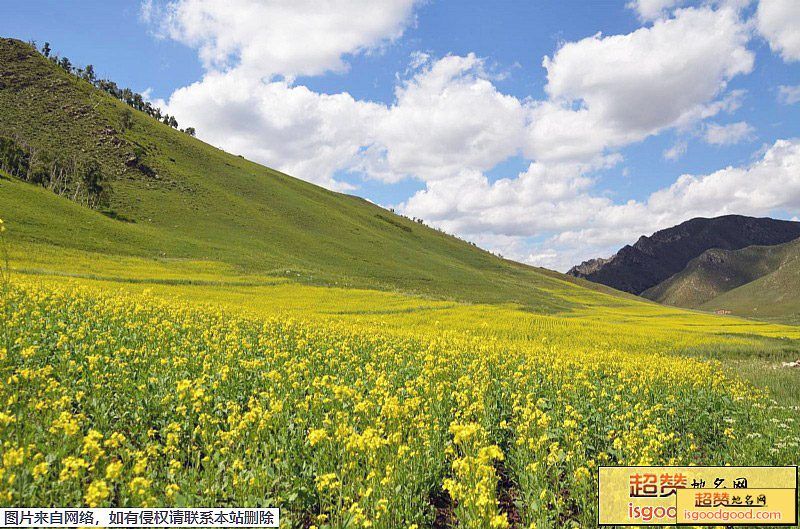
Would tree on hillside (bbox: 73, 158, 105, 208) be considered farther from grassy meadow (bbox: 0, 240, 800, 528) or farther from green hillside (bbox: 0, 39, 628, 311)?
grassy meadow (bbox: 0, 240, 800, 528)

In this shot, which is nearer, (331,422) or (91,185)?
(331,422)

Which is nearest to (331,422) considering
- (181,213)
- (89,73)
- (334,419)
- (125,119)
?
(334,419)

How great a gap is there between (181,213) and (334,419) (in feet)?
268

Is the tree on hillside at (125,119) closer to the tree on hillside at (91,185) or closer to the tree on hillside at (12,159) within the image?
the tree on hillside at (12,159)

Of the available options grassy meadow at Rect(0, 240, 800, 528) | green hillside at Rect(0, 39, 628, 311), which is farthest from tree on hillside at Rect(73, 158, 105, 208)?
grassy meadow at Rect(0, 240, 800, 528)

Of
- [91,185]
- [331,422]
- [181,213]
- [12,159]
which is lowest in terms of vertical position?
[331,422]

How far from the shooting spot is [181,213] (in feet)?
258

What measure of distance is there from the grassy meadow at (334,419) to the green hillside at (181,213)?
136ft

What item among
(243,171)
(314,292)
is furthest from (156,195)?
(314,292)

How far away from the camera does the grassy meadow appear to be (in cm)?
524

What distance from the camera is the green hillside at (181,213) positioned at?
57.4m

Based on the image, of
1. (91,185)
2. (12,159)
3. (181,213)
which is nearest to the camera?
(12,159)

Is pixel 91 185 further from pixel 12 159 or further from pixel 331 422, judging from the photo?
pixel 331 422

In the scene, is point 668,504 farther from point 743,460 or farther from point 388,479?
point 388,479
